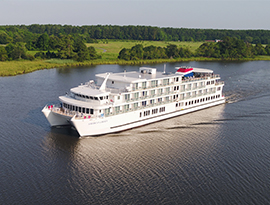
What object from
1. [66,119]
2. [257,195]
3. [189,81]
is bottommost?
[257,195]

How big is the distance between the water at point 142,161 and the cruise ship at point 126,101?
1.43 meters

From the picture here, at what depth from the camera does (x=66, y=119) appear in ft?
125

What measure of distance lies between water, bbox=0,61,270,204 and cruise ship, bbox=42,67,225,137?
143 cm


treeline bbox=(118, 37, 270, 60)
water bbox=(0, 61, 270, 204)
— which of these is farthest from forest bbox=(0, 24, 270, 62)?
water bbox=(0, 61, 270, 204)

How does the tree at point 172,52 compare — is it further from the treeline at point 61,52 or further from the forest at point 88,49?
the treeline at point 61,52

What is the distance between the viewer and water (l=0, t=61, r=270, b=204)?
83.0ft

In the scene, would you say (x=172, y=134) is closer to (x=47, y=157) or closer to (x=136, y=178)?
(x=136, y=178)

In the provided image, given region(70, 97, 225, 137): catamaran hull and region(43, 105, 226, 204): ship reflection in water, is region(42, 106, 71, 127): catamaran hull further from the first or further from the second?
region(70, 97, 225, 137): catamaran hull

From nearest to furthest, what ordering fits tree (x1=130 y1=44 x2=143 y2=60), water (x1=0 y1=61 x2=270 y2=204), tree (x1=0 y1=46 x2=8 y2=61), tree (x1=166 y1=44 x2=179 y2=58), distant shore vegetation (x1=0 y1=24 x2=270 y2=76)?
water (x1=0 y1=61 x2=270 y2=204) → tree (x1=0 y1=46 x2=8 y2=61) → distant shore vegetation (x1=0 y1=24 x2=270 y2=76) → tree (x1=130 y1=44 x2=143 y2=60) → tree (x1=166 y1=44 x2=179 y2=58)

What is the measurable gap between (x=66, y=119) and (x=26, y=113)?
9.64 m

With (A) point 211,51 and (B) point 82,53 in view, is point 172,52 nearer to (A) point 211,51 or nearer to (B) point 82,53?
(A) point 211,51

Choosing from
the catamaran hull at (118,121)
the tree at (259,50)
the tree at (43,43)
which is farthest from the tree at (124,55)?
the catamaran hull at (118,121)

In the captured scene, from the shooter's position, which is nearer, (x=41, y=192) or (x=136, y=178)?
(x=41, y=192)

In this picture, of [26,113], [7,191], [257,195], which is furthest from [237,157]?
[26,113]
